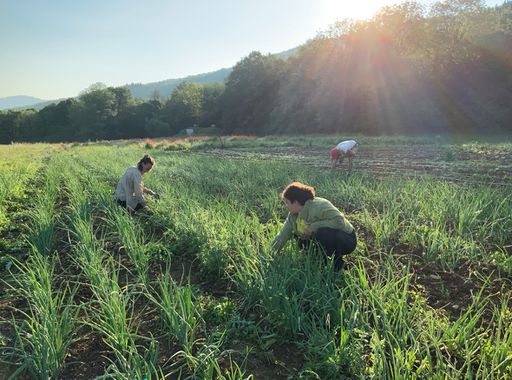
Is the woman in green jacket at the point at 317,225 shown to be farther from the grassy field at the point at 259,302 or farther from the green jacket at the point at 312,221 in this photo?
the grassy field at the point at 259,302

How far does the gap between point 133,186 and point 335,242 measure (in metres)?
3.49

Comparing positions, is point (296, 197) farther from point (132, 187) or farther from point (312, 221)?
point (132, 187)

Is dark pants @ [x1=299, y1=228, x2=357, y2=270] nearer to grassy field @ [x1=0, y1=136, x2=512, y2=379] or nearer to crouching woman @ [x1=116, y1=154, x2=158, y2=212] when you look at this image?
grassy field @ [x1=0, y1=136, x2=512, y2=379]

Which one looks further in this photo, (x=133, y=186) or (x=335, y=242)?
(x=133, y=186)

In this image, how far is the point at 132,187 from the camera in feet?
17.7

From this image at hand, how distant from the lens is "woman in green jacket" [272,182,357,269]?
10.1 feet

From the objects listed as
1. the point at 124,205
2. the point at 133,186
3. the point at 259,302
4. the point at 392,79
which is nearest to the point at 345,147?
the point at 133,186

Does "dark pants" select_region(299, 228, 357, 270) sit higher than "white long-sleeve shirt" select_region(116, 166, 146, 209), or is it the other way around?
"white long-sleeve shirt" select_region(116, 166, 146, 209)

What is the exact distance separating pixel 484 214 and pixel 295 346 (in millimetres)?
3212

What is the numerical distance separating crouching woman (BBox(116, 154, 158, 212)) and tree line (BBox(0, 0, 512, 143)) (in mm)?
26625

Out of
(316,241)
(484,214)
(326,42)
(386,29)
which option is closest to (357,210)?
(484,214)

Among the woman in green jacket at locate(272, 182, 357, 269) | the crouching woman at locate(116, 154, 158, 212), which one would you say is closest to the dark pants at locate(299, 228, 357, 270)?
the woman in green jacket at locate(272, 182, 357, 269)

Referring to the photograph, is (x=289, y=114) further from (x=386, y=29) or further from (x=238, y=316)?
(x=238, y=316)

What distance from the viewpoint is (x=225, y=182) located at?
7.22 m
